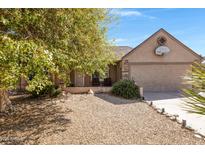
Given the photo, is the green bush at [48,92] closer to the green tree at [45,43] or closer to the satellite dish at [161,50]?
the green tree at [45,43]

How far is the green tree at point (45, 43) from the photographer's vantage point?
14.8 ft

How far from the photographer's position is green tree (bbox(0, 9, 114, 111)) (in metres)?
4.51

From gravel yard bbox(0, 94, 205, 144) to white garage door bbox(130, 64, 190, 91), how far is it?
6195 millimetres

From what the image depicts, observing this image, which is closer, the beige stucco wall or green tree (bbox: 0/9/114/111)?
green tree (bbox: 0/9/114/111)

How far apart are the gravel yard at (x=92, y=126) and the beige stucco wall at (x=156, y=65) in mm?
6315

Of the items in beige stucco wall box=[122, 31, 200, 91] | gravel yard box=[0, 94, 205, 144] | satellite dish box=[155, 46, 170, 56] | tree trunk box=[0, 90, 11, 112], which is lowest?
gravel yard box=[0, 94, 205, 144]

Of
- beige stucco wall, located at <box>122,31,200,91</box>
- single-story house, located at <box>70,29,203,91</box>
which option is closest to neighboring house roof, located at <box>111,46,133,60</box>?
single-story house, located at <box>70,29,203,91</box>

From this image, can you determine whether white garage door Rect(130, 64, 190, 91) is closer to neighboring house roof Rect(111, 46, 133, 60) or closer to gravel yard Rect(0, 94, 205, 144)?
neighboring house roof Rect(111, 46, 133, 60)

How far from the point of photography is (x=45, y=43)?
7.03 m

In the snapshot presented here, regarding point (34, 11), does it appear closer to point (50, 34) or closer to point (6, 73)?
point (50, 34)

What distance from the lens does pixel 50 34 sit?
7320mm

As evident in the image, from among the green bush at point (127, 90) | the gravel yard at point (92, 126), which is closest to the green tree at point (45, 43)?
the gravel yard at point (92, 126)
